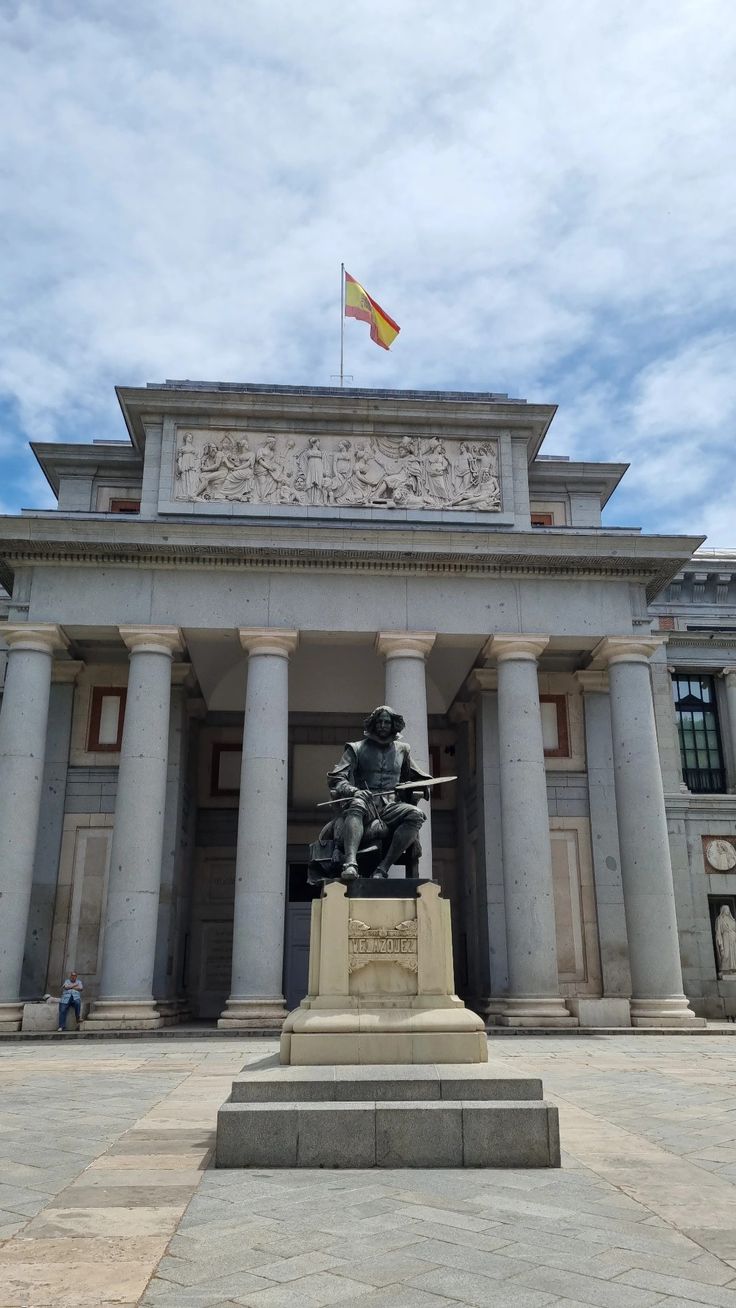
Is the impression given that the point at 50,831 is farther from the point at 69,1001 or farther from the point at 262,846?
the point at 262,846

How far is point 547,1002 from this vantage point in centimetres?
2453

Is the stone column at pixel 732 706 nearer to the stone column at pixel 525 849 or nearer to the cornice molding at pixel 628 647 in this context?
the cornice molding at pixel 628 647

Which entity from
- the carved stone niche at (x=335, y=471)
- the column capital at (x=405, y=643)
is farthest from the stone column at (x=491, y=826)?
the carved stone niche at (x=335, y=471)

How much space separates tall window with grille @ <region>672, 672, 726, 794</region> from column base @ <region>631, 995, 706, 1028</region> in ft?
32.6

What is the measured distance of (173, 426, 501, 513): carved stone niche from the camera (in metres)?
28.6

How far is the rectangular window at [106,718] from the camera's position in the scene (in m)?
29.4

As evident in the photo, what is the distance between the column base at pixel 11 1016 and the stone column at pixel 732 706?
2272cm

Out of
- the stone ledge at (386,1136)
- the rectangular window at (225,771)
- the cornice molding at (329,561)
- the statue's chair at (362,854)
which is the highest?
the cornice molding at (329,561)

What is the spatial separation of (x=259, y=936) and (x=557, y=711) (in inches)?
464

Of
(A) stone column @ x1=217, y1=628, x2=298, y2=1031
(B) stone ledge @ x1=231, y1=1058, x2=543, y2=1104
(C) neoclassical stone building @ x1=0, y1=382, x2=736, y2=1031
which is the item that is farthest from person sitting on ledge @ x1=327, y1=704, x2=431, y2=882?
(A) stone column @ x1=217, y1=628, x2=298, y2=1031

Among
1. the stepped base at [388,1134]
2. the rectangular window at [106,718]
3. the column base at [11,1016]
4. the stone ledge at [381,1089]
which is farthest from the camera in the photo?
the rectangular window at [106,718]

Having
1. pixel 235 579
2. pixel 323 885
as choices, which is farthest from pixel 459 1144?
pixel 235 579

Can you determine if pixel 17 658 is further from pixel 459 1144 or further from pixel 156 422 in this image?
pixel 459 1144

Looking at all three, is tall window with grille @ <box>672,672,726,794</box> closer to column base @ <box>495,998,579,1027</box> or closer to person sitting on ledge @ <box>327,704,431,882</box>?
column base @ <box>495,998,579,1027</box>
